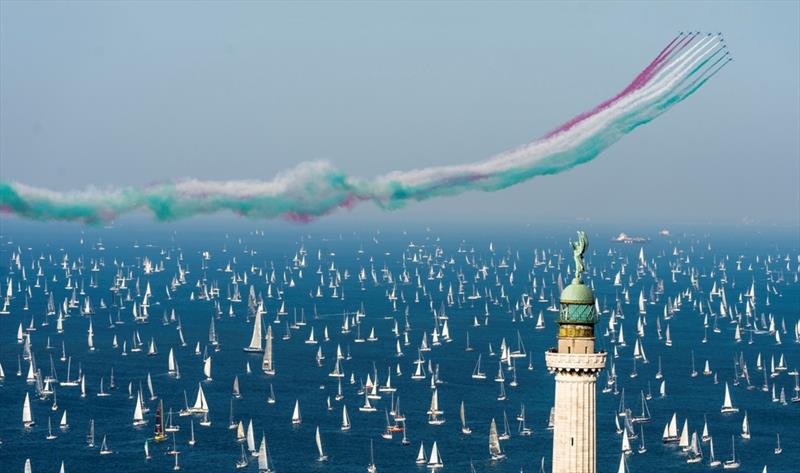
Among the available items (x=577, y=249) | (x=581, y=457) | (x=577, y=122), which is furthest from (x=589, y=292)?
(x=577, y=122)

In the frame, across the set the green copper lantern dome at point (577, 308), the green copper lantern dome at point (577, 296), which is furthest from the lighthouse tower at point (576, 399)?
the green copper lantern dome at point (577, 296)

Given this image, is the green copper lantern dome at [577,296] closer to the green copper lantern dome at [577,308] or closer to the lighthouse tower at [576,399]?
the green copper lantern dome at [577,308]

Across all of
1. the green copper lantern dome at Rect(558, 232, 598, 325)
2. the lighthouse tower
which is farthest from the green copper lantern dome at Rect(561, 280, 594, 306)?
the lighthouse tower

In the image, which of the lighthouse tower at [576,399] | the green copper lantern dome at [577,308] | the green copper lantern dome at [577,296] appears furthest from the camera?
the green copper lantern dome at [577,296]

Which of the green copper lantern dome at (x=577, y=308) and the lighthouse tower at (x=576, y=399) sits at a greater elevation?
the green copper lantern dome at (x=577, y=308)

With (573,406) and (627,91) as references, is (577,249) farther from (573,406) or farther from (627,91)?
(627,91)

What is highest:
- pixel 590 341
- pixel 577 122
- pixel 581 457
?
pixel 577 122

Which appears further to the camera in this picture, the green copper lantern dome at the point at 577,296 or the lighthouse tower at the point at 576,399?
the green copper lantern dome at the point at 577,296

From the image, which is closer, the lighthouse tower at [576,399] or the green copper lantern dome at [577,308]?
the lighthouse tower at [576,399]

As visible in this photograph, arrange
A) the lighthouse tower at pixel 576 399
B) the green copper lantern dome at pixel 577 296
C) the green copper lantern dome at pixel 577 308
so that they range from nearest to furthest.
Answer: the lighthouse tower at pixel 576 399, the green copper lantern dome at pixel 577 308, the green copper lantern dome at pixel 577 296

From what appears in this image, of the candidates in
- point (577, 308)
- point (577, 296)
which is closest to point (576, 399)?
point (577, 308)

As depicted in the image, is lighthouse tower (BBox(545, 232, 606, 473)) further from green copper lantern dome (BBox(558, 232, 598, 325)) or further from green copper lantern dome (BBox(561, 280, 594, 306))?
green copper lantern dome (BBox(561, 280, 594, 306))
